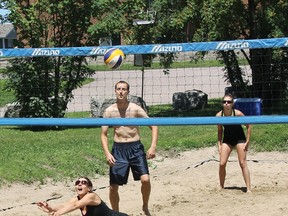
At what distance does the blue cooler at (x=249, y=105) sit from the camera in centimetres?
1368

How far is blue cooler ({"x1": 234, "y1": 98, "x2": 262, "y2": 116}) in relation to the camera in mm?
13680

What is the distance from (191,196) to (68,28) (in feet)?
22.7

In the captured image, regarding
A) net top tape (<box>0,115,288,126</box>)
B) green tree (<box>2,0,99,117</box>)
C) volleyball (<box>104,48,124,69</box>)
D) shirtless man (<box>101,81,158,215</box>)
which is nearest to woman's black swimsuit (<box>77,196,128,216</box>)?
net top tape (<box>0,115,288,126</box>)

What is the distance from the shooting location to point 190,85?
82.6 ft

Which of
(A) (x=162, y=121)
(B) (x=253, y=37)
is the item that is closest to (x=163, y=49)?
(A) (x=162, y=121)

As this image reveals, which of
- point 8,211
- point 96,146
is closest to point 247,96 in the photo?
point 96,146

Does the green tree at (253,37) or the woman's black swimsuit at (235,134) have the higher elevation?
the green tree at (253,37)

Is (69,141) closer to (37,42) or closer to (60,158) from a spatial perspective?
(60,158)

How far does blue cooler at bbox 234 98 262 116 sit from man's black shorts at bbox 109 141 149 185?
6805 millimetres

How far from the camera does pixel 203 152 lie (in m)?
11.8

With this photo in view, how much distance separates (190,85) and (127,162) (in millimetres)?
18110

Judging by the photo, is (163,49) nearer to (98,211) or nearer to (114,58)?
(114,58)

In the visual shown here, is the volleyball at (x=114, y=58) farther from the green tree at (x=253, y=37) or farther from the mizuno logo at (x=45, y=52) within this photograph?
the green tree at (x=253, y=37)

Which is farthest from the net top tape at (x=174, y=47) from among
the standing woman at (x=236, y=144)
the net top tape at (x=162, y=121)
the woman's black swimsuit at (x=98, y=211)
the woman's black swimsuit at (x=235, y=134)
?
the woman's black swimsuit at (x=98, y=211)
